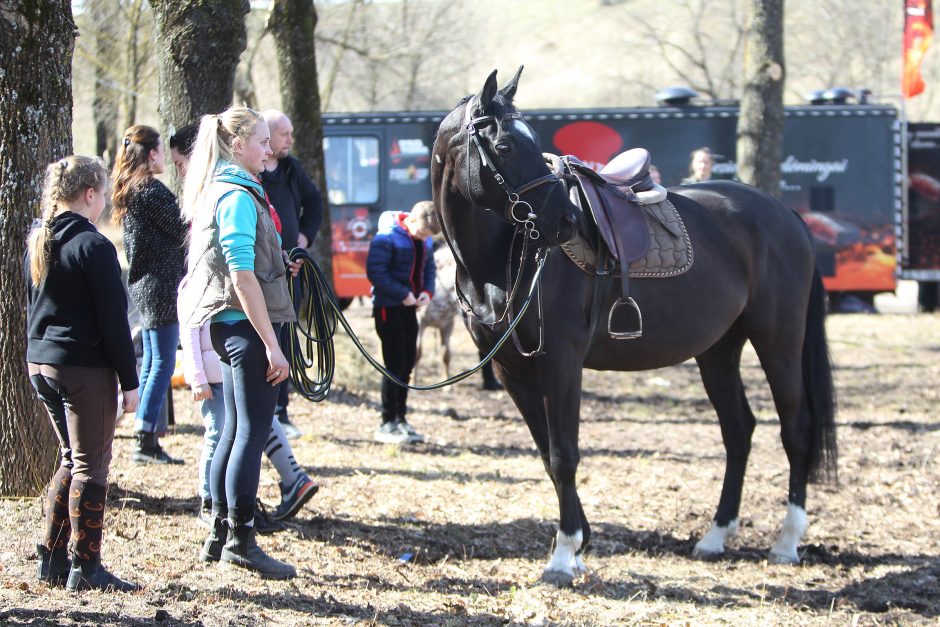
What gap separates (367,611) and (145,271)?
8.75ft

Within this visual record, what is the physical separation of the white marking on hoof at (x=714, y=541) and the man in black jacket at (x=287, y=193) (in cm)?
277

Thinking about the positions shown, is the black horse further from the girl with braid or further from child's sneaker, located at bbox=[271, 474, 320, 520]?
the girl with braid

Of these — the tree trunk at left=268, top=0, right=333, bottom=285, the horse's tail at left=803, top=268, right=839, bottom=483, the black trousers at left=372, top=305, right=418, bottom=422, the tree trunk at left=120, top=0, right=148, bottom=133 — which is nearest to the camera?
the horse's tail at left=803, top=268, right=839, bottom=483

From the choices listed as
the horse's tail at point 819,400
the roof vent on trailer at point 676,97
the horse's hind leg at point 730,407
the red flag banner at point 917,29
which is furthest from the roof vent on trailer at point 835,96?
the horse's hind leg at point 730,407

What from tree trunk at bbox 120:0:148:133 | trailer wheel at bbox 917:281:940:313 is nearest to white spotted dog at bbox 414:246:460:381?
tree trunk at bbox 120:0:148:133

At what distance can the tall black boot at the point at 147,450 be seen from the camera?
6.09m

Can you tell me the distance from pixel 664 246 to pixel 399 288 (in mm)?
2483

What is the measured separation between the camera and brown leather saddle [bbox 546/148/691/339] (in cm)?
479

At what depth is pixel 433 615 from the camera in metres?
4.07

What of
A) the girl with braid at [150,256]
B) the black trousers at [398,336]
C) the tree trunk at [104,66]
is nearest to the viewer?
the girl with braid at [150,256]

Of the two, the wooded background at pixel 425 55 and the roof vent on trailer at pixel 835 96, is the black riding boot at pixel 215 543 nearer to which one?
the wooded background at pixel 425 55

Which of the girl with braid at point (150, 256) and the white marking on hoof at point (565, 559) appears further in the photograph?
the girl with braid at point (150, 256)

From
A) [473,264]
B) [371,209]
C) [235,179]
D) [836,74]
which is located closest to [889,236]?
[371,209]

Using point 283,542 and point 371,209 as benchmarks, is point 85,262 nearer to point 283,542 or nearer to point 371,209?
point 283,542
